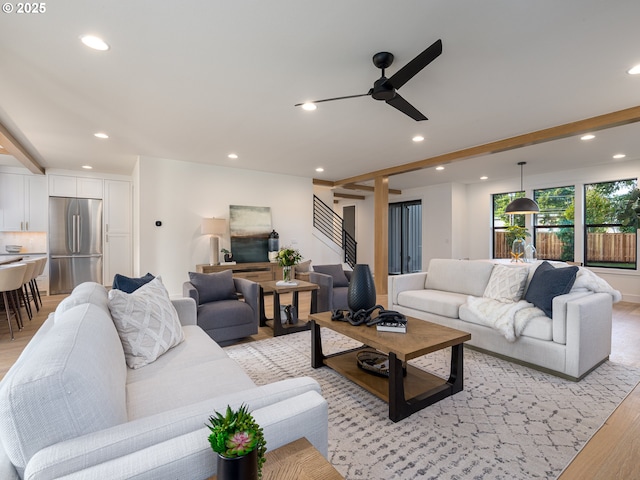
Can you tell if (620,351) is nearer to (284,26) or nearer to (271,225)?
(284,26)

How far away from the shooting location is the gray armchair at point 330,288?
4.31m

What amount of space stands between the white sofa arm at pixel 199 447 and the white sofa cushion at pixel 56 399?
0.17 m

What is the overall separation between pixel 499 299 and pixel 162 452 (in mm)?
3331

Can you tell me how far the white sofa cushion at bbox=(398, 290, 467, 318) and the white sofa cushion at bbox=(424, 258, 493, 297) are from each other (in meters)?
0.12

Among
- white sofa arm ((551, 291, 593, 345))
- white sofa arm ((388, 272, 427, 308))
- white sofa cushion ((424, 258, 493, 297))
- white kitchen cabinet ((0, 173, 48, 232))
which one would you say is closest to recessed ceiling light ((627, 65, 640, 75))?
white sofa arm ((551, 291, 593, 345))

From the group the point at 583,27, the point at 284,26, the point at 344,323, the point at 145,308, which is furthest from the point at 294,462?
the point at 583,27

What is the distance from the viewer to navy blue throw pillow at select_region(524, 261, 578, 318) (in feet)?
9.19

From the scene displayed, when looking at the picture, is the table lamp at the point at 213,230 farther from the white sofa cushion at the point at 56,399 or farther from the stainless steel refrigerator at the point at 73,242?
the white sofa cushion at the point at 56,399

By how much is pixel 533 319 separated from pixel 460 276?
1217 millimetres

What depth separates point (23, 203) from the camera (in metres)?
6.32

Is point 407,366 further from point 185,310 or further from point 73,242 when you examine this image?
point 73,242

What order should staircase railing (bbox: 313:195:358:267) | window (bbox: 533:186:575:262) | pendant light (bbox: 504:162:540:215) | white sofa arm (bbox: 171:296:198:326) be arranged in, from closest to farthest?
white sofa arm (bbox: 171:296:198:326)
pendant light (bbox: 504:162:540:215)
window (bbox: 533:186:575:262)
staircase railing (bbox: 313:195:358:267)

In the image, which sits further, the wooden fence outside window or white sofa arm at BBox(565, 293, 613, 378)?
the wooden fence outside window

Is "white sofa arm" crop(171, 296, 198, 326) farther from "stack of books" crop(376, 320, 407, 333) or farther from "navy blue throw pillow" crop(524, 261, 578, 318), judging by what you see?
"navy blue throw pillow" crop(524, 261, 578, 318)
